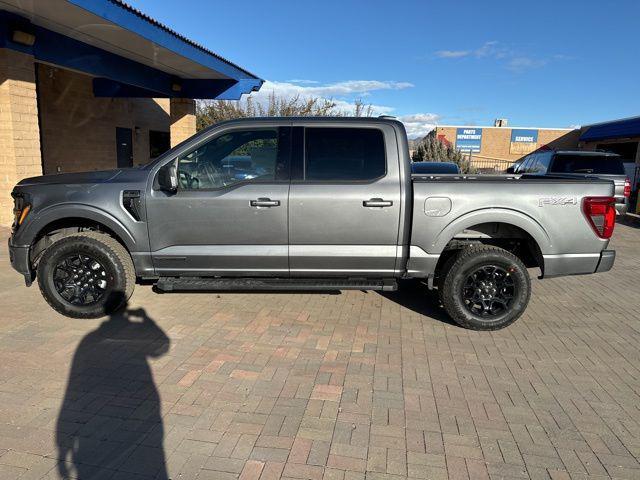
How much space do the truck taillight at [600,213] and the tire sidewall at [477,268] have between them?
2.52 ft

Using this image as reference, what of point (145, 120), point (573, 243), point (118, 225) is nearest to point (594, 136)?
point (145, 120)

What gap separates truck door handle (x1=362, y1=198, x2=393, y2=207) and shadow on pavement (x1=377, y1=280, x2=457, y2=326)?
1.46m

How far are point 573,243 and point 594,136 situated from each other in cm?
3351

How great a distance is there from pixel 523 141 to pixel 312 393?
146 feet

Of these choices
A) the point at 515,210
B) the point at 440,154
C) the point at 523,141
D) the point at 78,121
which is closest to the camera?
the point at 515,210

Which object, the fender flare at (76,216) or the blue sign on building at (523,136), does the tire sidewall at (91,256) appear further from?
the blue sign on building at (523,136)

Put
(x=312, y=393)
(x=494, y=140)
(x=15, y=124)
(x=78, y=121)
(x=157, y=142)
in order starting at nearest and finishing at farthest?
(x=312, y=393)
(x=15, y=124)
(x=78, y=121)
(x=157, y=142)
(x=494, y=140)

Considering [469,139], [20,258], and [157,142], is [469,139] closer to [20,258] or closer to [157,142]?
[157,142]

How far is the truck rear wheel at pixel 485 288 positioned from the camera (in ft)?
Result: 14.4

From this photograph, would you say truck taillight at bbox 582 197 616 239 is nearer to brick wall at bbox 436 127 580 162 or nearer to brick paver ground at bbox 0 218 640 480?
brick paver ground at bbox 0 218 640 480

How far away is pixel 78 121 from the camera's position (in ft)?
45.3

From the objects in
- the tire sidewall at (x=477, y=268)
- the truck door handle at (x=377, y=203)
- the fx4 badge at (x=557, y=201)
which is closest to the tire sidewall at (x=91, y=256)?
the truck door handle at (x=377, y=203)

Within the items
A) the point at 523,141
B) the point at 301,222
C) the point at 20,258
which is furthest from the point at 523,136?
the point at 20,258

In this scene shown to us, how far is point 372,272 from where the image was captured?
446 centimetres
